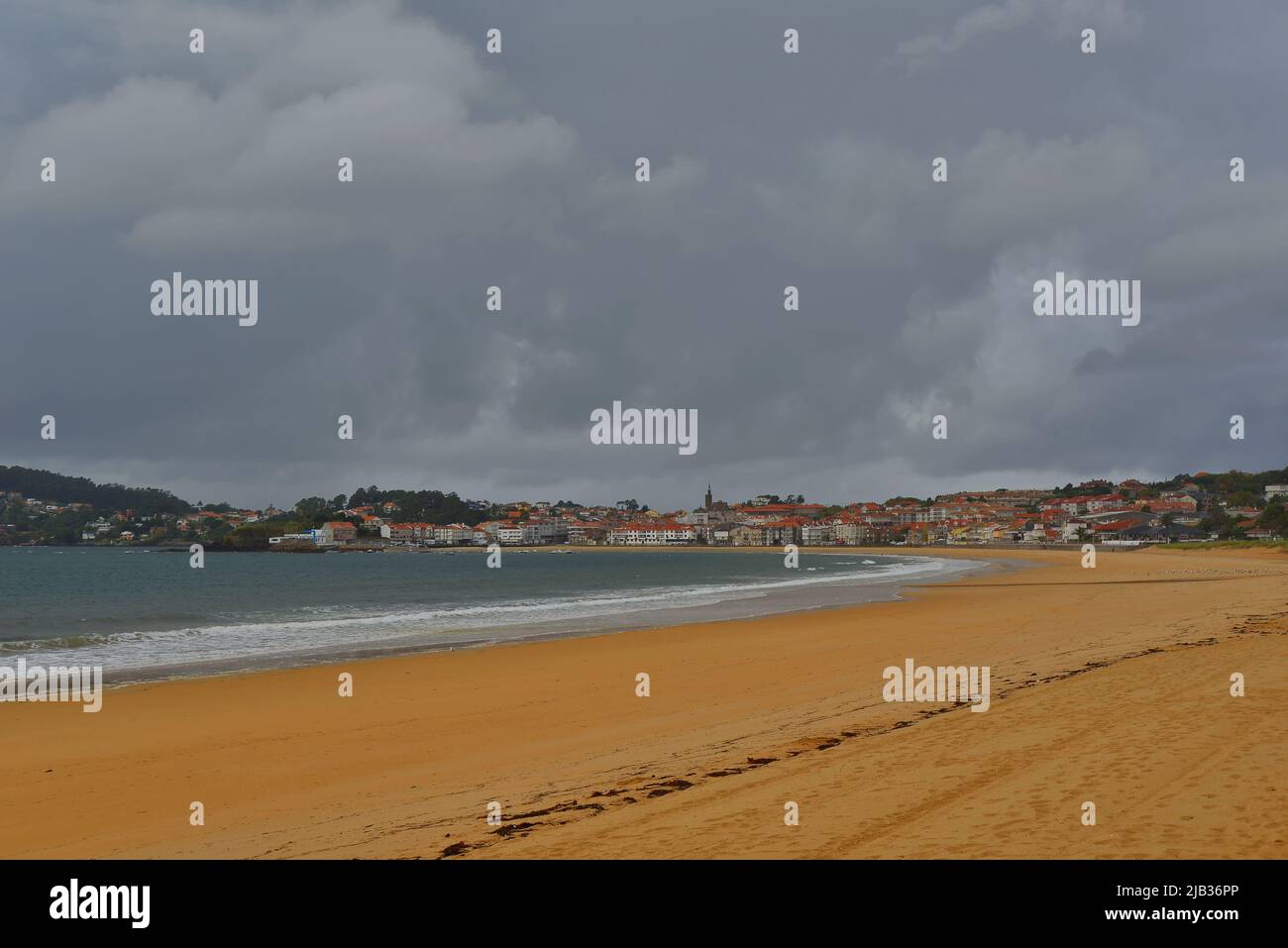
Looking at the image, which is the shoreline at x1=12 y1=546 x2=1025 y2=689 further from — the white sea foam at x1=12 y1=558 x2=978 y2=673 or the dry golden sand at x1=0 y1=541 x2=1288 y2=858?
the dry golden sand at x1=0 y1=541 x2=1288 y2=858

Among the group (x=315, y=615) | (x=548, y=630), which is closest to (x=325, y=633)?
(x=548, y=630)

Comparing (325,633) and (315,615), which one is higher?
(325,633)

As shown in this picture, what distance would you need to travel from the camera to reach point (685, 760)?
27.9ft

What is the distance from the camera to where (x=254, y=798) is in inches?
333

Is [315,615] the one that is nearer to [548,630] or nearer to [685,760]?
[548,630]

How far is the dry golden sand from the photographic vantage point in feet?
18.6

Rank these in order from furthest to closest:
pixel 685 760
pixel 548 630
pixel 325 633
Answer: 1. pixel 548 630
2. pixel 325 633
3. pixel 685 760

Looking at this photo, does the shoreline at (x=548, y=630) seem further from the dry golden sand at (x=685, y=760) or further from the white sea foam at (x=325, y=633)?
the dry golden sand at (x=685, y=760)

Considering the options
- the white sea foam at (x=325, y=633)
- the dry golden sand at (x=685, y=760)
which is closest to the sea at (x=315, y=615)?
the white sea foam at (x=325, y=633)

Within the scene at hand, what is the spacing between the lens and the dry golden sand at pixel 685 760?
18.6 ft

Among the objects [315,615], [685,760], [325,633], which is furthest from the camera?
[315,615]
